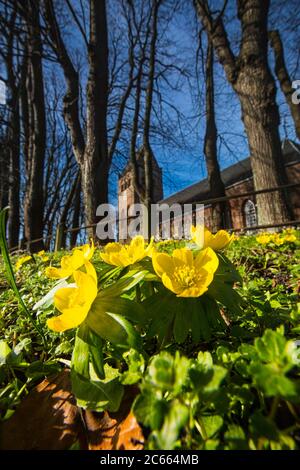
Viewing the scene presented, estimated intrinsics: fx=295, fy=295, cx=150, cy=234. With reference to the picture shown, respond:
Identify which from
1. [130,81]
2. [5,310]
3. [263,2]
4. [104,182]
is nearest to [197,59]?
[130,81]

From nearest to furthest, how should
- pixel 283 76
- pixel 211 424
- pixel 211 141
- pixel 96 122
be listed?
pixel 211 424 < pixel 96 122 < pixel 211 141 < pixel 283 76

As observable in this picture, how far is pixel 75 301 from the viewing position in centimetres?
68

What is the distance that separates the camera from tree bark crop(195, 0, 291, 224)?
584cm

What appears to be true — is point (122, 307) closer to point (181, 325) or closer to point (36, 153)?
point (181, 325)

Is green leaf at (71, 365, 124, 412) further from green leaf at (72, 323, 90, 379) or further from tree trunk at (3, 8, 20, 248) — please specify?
tree trunk at (3, 8, 20, 248)

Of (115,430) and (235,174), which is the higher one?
(235,174)

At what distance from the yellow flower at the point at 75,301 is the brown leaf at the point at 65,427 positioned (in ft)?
0.73

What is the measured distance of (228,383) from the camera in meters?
0.62

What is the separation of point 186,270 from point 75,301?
0.28 meters

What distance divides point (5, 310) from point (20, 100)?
14385 millimetres

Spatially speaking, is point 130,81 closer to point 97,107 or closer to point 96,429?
point 97,107

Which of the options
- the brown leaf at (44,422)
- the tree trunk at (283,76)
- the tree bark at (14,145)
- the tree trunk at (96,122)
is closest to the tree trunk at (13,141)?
the tree bark at (14,145)

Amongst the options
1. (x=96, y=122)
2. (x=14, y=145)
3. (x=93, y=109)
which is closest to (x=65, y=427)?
(x=96, y=122)
